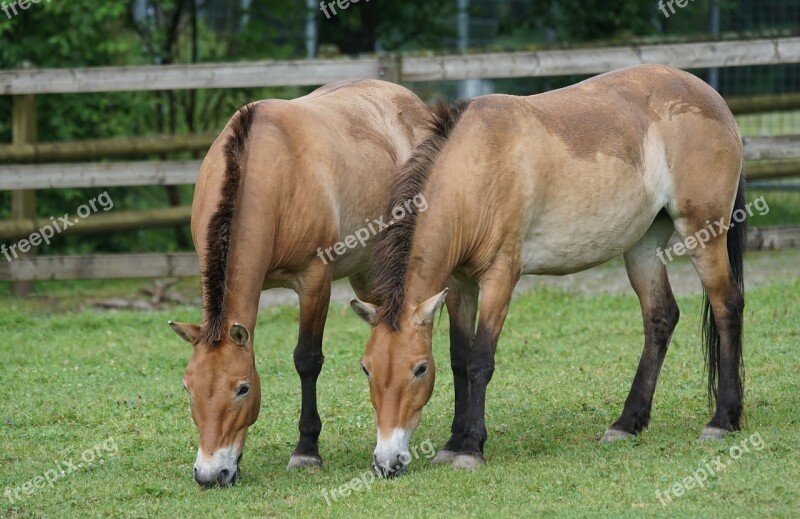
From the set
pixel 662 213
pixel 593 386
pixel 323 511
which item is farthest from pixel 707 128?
pixel 323 511

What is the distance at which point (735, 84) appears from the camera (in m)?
17.0

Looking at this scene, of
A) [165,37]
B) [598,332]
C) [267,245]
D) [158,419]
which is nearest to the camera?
[267,245]

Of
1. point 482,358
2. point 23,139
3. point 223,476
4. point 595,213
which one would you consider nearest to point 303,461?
point 223,476

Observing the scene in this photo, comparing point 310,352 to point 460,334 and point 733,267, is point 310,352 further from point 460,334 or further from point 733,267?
point 733,267

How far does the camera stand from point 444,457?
5.89 m

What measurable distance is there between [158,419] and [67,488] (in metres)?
1.35

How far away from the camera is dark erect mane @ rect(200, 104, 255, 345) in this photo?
5.33m

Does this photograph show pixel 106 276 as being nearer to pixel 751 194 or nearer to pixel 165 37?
pixel 165 37

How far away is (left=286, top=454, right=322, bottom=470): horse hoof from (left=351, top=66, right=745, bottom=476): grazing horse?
670mm

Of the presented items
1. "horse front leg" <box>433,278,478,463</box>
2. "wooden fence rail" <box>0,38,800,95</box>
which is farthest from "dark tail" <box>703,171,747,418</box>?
"wooden fence rail" <box>0,38,800,95</box>

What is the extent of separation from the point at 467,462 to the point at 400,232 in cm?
122

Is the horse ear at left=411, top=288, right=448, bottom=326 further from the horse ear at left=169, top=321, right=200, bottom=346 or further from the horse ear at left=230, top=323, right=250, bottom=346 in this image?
the horse ear at left=169, top=321, right=200, bottom=346

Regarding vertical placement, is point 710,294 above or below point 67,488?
above

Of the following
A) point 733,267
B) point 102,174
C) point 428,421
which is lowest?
point 428,421
